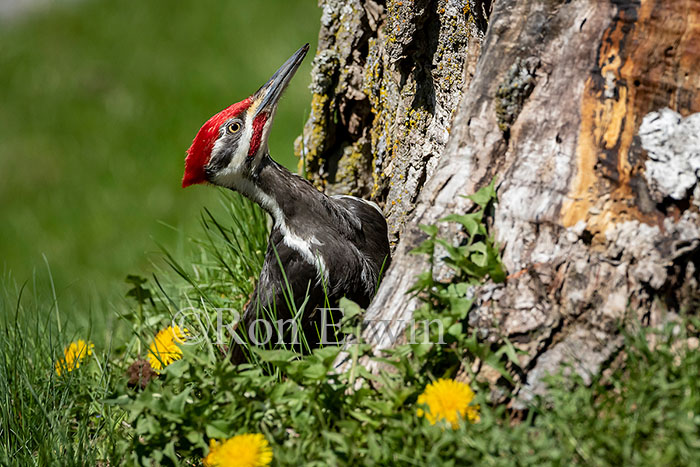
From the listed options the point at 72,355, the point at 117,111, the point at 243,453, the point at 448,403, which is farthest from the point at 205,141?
the point at 117,111

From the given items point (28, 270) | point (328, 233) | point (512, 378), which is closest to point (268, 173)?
point (328, 233)

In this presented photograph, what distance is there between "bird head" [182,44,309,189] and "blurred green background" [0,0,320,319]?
2.79 metres

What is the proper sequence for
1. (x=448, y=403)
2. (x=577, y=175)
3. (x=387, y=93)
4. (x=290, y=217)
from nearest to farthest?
(x=448, y=403) < (x=577, y=175) < (x=290, y=217) < (x=387, y=93)

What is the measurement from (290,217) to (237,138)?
1.33 feet

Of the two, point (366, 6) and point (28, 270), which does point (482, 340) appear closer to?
point (366, 6)

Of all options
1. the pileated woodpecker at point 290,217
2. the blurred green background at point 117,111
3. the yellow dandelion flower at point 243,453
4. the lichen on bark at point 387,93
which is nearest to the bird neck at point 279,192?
the pileated woodpecker at point 290,217

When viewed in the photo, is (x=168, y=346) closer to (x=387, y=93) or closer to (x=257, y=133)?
(x=257, y=133)

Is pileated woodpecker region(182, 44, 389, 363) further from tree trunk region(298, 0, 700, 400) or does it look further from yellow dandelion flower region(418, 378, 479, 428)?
yellow dandelion flower region(418, 378, 479, 428)

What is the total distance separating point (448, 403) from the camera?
160cm

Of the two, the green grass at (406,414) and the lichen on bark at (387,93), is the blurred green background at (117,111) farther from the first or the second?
the green grass at (406,414)

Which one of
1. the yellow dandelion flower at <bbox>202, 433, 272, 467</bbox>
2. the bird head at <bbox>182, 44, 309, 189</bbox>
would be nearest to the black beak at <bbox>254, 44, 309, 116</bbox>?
the bird head at <bbox>182, 44, 309, 189</bbox>

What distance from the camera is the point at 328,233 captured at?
2.90 metres

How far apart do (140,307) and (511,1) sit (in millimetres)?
2029

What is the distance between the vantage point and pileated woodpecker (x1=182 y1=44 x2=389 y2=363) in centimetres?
279
